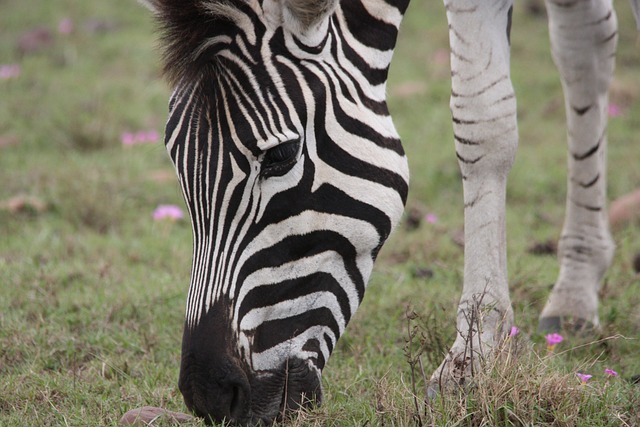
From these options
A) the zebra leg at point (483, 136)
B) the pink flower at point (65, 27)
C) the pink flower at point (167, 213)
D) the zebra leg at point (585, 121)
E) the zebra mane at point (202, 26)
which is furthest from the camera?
the pink flower at point (65, 27)

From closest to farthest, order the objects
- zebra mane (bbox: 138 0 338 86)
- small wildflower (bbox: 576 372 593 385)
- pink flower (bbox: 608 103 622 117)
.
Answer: zebra mane (bbox: 138 0 338 86) → small wildflower (bbox: 576 372 593 385) → pink flower (bbox: 608 103 622 117)

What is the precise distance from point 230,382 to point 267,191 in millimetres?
596

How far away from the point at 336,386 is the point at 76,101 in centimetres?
604

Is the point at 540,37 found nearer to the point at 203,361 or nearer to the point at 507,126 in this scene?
the point at 507,126

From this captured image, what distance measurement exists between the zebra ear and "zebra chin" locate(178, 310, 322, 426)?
38.6 inches

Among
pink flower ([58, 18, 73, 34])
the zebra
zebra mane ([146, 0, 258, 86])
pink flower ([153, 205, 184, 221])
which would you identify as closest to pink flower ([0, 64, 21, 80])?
pink flower ([58, 18, 73, 34])

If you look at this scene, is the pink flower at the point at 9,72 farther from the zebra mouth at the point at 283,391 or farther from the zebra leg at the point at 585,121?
the zebra mouth at the point at 283,391

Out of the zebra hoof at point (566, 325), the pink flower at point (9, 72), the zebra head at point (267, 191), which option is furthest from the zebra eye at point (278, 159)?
the pink flower at point (9, 72)

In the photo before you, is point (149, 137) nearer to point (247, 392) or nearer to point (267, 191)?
point (267, 191)

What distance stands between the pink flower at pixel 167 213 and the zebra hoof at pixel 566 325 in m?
2.65

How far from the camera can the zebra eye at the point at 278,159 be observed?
2.62m

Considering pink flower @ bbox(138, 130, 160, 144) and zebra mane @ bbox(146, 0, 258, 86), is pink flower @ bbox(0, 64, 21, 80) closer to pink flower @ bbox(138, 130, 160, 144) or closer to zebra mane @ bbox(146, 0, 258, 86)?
pink flower @ bbox(138, 130, 160, 144)

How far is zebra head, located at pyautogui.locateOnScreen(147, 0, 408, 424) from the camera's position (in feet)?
8.58

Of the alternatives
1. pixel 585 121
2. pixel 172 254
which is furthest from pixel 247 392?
pixel 172 254
